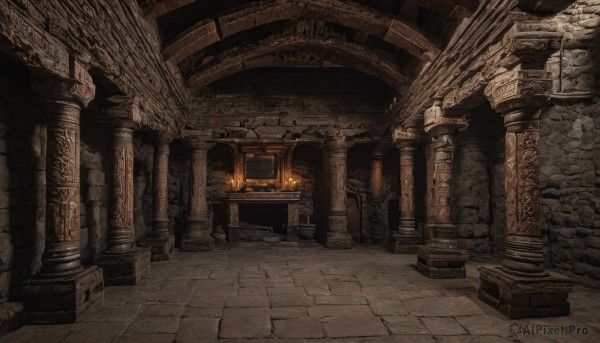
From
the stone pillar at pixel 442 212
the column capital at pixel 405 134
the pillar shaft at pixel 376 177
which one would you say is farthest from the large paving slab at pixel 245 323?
the pillar shaft at pixel 376 177

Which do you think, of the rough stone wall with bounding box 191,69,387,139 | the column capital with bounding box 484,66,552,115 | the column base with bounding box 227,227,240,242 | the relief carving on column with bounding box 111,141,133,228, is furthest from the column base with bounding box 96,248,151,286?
the column capital with bounding box 484,66,552,115

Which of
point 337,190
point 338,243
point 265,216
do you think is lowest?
point 338,243

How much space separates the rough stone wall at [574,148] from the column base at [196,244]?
23.2ft

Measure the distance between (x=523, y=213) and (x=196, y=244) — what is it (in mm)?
6718

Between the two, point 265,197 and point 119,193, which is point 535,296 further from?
point 265,197

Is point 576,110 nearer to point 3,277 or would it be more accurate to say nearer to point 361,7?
point 361,7

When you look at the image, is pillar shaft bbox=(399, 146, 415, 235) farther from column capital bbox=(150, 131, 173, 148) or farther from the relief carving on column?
the relief carving on column

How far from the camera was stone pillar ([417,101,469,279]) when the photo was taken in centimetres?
526

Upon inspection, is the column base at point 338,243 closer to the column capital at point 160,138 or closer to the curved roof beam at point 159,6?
the column capital at point 160,138

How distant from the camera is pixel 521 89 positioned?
344cm

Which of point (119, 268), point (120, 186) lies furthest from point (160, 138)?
point (119, 268)

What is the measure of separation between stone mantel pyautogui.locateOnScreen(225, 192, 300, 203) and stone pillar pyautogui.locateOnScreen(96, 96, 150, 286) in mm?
4230

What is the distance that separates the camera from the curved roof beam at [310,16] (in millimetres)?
4914

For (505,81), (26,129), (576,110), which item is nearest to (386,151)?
(576,110)
